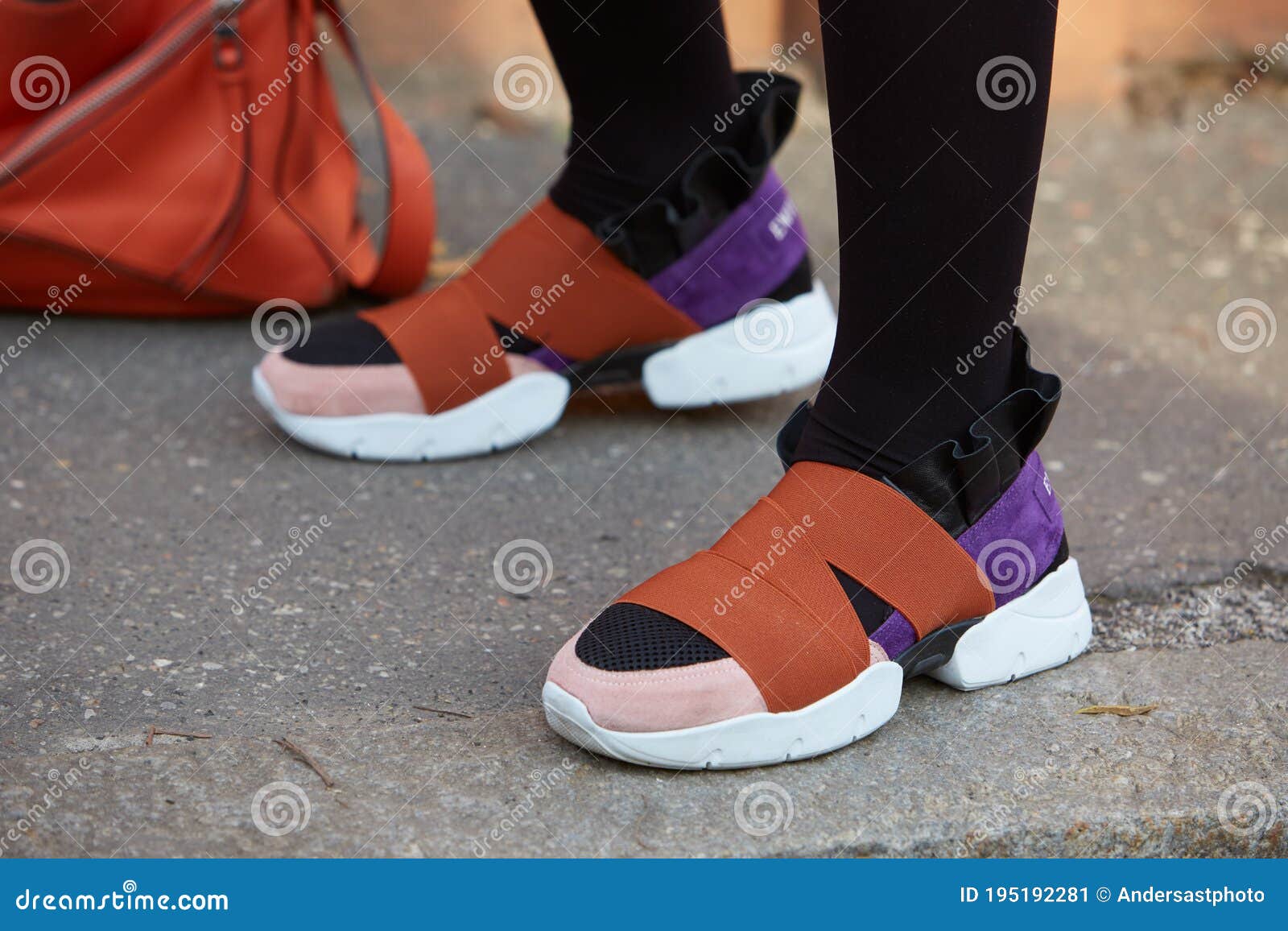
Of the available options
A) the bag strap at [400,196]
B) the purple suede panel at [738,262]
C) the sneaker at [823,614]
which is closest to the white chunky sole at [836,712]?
the sneaker at [823,614]

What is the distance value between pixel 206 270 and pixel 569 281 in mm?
588

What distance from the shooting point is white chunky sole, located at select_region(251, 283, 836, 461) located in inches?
58.7

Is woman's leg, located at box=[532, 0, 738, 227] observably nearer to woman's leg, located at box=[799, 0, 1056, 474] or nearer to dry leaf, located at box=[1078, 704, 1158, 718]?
woman's leg, located at box=[799, 0, 1056, 474]

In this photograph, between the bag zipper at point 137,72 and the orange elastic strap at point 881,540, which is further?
the bag zipper at point 137,72

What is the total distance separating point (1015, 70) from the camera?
910 mm

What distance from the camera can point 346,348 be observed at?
1.49 meters

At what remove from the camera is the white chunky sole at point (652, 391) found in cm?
149

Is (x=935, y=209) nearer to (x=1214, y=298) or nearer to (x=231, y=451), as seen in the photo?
(x=231, y=451)

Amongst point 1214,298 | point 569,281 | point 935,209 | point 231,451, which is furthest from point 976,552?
point 1214,298

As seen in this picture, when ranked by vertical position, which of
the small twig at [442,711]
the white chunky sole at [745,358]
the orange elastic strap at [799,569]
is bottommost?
the small twig at [442,711]

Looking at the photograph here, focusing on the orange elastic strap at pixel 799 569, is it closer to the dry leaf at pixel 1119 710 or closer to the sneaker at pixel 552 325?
the dry leaf at pixel 1119 710

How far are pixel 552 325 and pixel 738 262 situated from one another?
0.23m

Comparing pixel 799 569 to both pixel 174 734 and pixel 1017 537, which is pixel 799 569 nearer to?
pixel 1017 537

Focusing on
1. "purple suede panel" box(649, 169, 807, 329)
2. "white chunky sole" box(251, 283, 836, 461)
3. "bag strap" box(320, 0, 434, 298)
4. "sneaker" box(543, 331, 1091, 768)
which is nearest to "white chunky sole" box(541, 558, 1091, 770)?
"sneaker" box(543, 331, 1091, 768)
